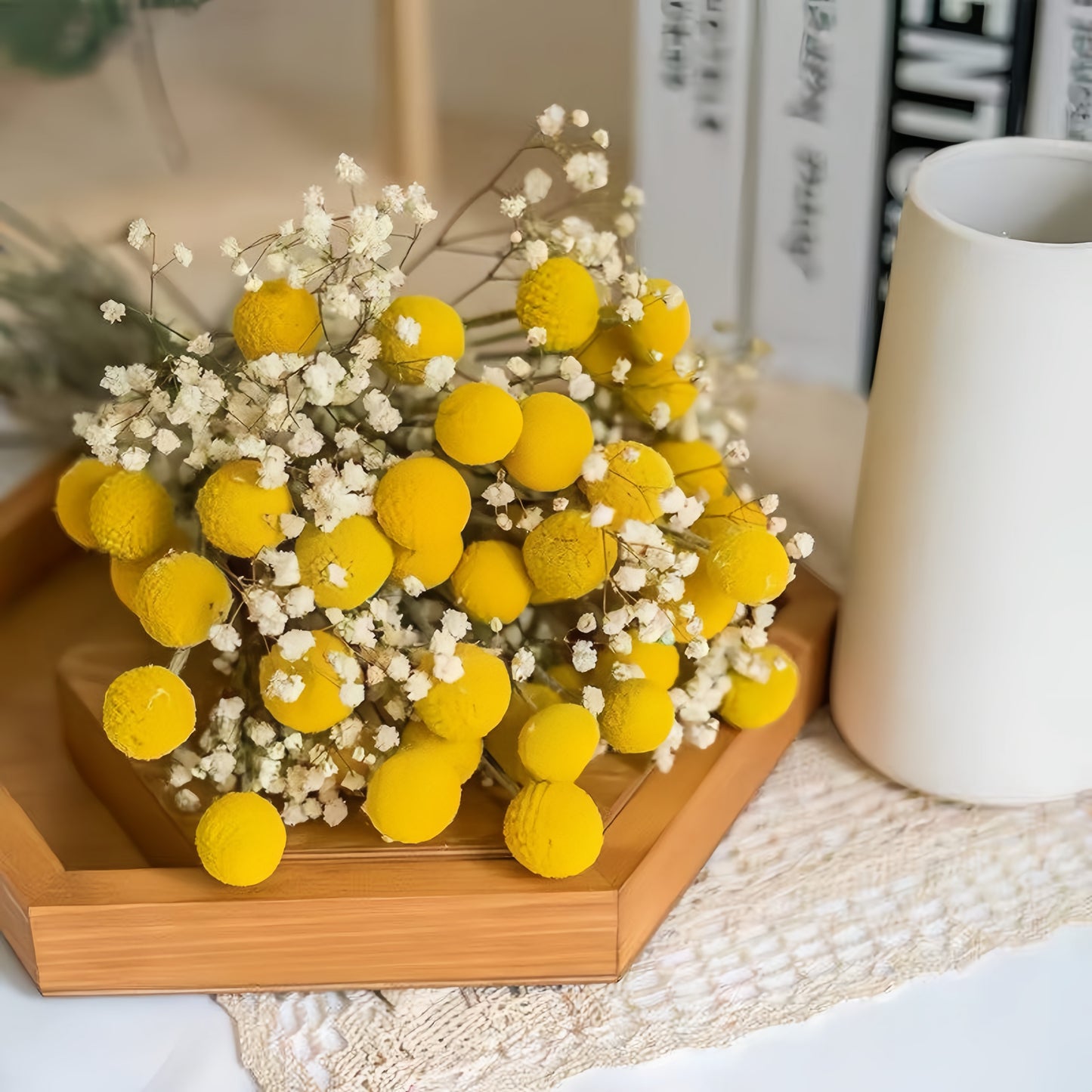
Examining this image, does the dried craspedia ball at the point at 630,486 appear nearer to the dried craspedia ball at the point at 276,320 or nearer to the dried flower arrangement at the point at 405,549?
the dried flower arrangement at the point at 405,549

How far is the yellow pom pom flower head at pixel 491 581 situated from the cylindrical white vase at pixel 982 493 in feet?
0.51

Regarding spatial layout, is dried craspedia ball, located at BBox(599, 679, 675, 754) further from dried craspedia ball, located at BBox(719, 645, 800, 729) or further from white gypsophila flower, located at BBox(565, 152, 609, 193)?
white gypsophila flower, located at BBox(565, 152, 609, 193)

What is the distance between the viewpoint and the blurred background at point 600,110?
1.97ft

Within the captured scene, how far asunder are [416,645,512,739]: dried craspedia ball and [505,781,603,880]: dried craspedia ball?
33 millimetres

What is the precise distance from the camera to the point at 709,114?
2.24ft

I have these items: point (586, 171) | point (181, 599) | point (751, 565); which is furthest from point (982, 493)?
point (181, 599)

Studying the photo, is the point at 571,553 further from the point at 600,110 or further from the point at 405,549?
the point at 600,110

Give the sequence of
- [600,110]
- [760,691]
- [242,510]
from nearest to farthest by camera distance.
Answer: [242,510] → [760,691] → [600,110]

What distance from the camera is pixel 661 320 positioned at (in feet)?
1.73

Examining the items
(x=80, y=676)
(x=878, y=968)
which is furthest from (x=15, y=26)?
(x=878, y=968)

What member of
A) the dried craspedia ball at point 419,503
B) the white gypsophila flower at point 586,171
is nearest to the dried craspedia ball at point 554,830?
the dried craspedia ball at point 419,503

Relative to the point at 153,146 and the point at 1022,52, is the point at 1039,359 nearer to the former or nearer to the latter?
the point at 1022,52

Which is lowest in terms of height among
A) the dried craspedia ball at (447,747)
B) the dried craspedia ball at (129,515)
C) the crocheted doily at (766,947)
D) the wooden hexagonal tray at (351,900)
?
the crocheted doily at (766,947)

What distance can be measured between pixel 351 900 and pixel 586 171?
11.5 inches
